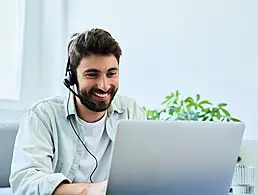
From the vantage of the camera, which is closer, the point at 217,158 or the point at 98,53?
the point at 217,158

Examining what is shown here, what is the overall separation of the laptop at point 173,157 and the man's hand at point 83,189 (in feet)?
0.32

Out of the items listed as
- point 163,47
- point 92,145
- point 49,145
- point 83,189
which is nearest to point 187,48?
point 163,47

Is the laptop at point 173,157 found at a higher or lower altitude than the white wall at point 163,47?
lower

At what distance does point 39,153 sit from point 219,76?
3.86ft

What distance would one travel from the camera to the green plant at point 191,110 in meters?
2.23

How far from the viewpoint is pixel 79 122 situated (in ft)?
5.36

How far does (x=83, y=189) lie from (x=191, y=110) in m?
1.22

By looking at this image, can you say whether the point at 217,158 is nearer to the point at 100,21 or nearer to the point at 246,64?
the point at 246,64

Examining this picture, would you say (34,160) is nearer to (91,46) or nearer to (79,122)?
(79,122)

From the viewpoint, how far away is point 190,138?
110cm

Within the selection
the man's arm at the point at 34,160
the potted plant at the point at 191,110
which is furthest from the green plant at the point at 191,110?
the man's arm at the point at 34,160

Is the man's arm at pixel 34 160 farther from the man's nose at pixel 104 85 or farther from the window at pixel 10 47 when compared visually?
the window at pixel 10 47

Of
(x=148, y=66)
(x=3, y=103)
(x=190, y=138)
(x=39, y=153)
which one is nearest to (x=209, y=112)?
(x=148, y=66)

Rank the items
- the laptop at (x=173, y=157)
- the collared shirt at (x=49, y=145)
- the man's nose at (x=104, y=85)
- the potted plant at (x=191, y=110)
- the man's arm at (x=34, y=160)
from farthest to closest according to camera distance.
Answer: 1. the potted plant at (x=191, y=110)
2. the man's nose at (x=104, y=85)
3. the collared shirt at (x=49, y=145)
4. the man's arm at (x=34, y=160)
5. the laptop at (x=173, y=157)
